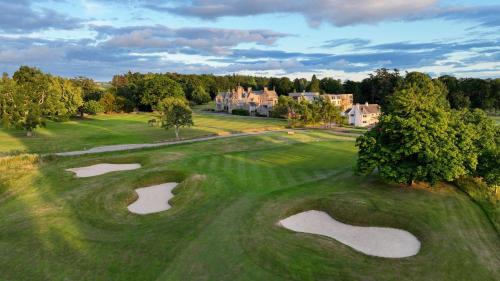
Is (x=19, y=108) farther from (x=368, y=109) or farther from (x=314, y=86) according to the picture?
(x=314, y=86)

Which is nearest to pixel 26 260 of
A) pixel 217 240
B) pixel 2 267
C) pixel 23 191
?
pixel 2 267

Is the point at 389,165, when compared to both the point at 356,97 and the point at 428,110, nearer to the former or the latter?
the point at 428,110

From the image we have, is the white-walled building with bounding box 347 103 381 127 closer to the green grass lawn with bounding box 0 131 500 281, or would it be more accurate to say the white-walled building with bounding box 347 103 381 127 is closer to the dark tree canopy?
the green grass lawn with bounding box 0 131 500 281

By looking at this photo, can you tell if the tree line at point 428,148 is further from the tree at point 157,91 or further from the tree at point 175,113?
the tree at point 157,91

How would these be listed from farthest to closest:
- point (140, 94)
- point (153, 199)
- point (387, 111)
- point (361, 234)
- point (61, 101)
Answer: point (140, 94) < point (61, 101) < point (387, 111) < point (153, 199) < point (361, 234)

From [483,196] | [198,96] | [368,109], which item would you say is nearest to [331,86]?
[368,109]

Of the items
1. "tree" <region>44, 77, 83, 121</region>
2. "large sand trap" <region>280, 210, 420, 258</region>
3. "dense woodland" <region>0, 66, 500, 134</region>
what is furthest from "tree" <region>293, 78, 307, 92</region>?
"large sand trap" <region>280, 210, 420, 258</region>

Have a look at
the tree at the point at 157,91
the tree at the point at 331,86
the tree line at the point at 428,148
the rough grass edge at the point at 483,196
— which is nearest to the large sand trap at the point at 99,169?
the tree line at the point at 428,148
